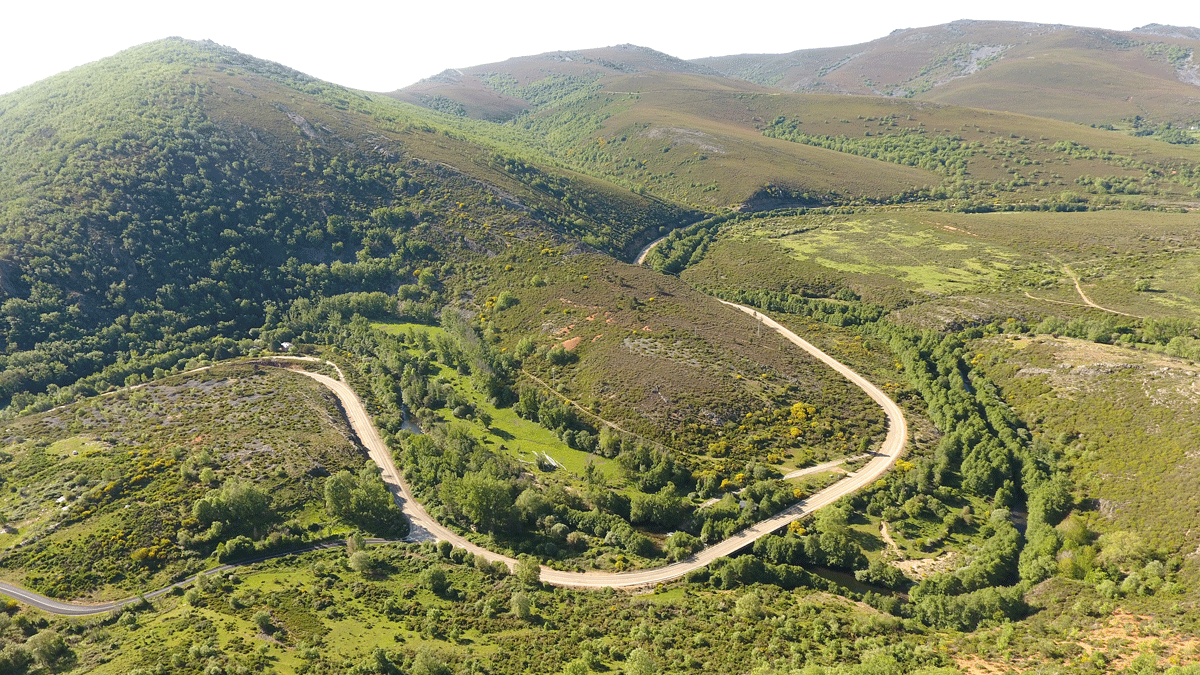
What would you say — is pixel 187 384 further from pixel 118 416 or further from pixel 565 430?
pixel 565 430

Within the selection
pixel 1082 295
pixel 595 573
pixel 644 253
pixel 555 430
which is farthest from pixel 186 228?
pixel 1082 295

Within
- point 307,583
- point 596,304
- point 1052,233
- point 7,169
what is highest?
point 7,169

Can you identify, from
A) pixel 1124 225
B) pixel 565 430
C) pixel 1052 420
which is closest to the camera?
pixel 1052 420

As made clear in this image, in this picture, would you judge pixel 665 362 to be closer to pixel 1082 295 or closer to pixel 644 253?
pixel 644 253

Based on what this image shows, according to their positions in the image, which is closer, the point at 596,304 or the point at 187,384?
the point at 187,384

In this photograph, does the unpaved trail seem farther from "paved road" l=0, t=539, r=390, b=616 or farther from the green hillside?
"paved road" l=0, t=539, r=390, b=616

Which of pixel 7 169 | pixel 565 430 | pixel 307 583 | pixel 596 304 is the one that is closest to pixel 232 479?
pixel 307 583

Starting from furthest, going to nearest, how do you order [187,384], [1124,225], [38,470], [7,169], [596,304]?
[1124,225] → [7,169] → [596,304] → [187,384] → [38,470]

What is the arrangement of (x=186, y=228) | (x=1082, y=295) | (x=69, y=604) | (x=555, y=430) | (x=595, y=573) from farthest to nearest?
(x=186, y=228) < (x=1082, y=295) < (x=555, y=430) < (x=595, y=573) < (x=69, y=604)

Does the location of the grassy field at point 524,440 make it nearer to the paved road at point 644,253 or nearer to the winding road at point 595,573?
the winding road at point 595,573
